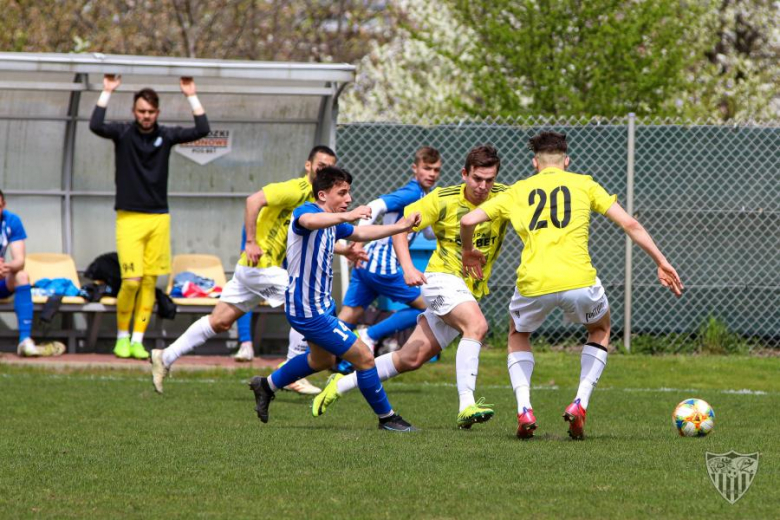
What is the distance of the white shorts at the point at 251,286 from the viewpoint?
9992 mm

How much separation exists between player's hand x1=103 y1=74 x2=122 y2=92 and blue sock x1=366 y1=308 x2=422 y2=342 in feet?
10.8

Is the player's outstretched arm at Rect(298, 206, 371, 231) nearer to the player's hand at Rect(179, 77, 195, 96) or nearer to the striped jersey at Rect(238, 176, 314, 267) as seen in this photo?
the striped jersey at Rect(238, 176, 314, 267)

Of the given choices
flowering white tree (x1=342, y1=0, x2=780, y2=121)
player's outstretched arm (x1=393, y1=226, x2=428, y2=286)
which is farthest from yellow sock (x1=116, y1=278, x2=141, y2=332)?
flowering white tree (x1=342, y1=0, x2=780, y2=121)

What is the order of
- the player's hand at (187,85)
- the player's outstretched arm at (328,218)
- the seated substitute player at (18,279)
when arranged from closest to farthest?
the player's outstretched arm at (328,218)
the player's hand at (187,85)
the seated substitute player at (18,279)

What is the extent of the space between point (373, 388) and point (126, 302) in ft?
16.3

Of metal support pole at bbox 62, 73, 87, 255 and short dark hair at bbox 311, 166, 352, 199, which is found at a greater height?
short dark hair at bbox 311, 166, 352, 199

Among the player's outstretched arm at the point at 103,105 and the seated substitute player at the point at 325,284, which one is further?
the player's outstretched arm at the point at 103,105

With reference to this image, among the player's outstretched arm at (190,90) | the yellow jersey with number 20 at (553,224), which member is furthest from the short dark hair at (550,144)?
the player's outstretched arm at (190,90)

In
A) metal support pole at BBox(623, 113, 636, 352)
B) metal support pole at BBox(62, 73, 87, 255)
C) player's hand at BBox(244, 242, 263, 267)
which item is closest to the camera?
player's hand at BBox(244, 242, 263, 267)

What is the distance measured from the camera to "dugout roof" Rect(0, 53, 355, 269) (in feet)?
44.3

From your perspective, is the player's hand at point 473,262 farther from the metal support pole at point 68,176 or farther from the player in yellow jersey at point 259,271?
the metal support pole at point 68,176

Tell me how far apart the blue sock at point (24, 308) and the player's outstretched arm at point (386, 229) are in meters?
5.23

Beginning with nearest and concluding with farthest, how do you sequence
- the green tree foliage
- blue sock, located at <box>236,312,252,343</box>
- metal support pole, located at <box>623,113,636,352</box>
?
blue sock, located at <box>236,312,252,343</box> < metal support pole, located at <box>623,113,636,352</box> < the green tree foliage

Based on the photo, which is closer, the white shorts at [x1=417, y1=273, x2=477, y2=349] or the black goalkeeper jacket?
the white shorts at [x1=417, y1=273, x2=477, y2=349]
